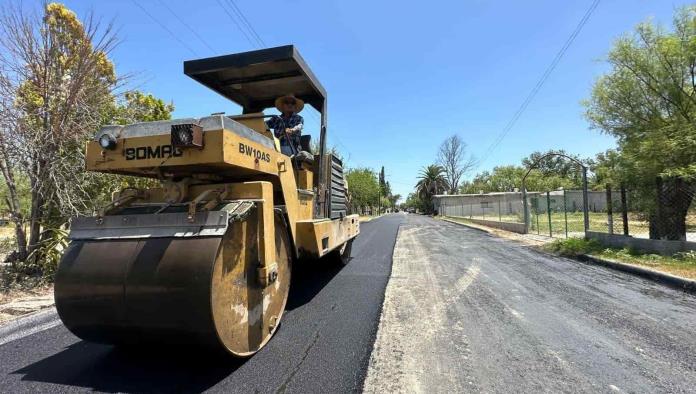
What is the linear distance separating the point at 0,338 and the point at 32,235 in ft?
11.4

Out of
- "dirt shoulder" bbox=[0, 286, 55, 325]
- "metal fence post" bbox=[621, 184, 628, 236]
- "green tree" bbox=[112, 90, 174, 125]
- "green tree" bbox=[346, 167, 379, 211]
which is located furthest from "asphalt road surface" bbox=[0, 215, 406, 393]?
"green tree" bbox=[346, 167, 379, 211]

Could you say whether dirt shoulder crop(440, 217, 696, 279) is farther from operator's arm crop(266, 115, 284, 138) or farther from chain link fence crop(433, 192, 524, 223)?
chain link fence crop(433, 192, 524, 223)

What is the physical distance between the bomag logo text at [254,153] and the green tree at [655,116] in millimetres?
8809

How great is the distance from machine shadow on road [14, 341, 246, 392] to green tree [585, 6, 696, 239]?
968cm

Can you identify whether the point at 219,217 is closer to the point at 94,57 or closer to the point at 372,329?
the point at 372,329

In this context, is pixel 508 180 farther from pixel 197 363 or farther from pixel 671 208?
pixel 197 363

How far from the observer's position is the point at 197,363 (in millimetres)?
3557

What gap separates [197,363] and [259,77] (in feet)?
13.2

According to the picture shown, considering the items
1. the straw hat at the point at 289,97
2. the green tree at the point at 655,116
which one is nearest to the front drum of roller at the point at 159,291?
the straw hat at the point at 289,97

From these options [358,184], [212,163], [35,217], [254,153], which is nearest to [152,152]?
[212,163]

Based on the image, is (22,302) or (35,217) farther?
(35,217)

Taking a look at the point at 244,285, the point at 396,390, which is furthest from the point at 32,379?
the point at 396,390

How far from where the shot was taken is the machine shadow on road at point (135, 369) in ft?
10.4

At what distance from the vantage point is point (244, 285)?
3463mm
